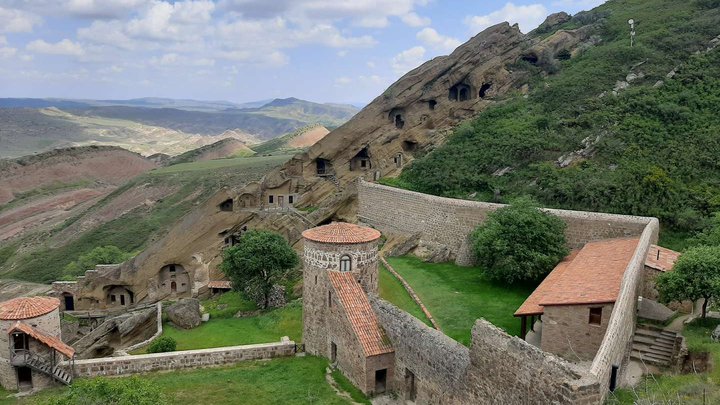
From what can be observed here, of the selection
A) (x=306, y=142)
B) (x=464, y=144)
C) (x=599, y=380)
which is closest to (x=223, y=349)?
(x=599, y=380)

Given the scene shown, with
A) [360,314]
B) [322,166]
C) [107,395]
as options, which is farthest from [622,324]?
[322,166]

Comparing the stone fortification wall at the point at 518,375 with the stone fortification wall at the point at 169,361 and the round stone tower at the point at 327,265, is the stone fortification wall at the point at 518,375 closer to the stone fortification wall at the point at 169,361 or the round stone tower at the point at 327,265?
the round stone tower at the point at 327,265

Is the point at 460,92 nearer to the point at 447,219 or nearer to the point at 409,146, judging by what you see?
the point at 409,146

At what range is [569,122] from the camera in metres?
35.2

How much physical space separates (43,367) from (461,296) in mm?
15403

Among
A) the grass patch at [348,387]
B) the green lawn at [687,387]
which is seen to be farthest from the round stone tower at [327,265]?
the green lawn at [687,387]

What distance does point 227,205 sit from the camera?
39.0 meters

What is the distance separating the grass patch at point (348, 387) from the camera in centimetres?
1638

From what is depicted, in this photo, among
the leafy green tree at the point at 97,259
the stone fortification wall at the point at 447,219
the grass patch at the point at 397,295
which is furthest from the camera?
the leafy green tree at the point at 97,259

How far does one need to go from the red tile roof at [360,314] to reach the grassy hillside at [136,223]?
39616 millimetres

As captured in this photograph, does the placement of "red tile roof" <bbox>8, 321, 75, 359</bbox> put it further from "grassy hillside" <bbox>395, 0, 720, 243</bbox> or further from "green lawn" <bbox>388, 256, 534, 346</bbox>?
"grassy hillside" <bbox>395, 0, 720, 243</bbox>

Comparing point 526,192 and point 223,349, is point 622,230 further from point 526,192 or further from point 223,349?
point 223,349

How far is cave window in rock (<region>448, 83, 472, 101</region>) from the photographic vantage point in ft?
146

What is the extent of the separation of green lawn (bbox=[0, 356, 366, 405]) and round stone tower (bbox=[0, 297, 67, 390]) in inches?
42.9
